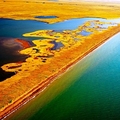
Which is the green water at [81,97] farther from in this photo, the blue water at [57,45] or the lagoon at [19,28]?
the lagoon at [19,28]

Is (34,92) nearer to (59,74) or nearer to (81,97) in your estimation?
(81,97)

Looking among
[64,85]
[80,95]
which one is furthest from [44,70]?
[80,95]

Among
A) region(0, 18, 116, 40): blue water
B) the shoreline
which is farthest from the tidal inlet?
region(0, 18, 116, 40): blue water

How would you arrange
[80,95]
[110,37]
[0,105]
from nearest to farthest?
[0,105] → [80,95] → [110,37]

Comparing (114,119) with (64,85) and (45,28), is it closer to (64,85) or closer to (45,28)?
(64,85)

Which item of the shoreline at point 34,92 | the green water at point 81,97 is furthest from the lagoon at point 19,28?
the green water at point 81,97

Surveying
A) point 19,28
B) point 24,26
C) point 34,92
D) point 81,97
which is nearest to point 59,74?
point 34,92

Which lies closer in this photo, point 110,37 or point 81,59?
point 81,59

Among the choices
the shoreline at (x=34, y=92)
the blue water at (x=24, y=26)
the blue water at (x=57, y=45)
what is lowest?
the shoreline at (x=34, y=92)
